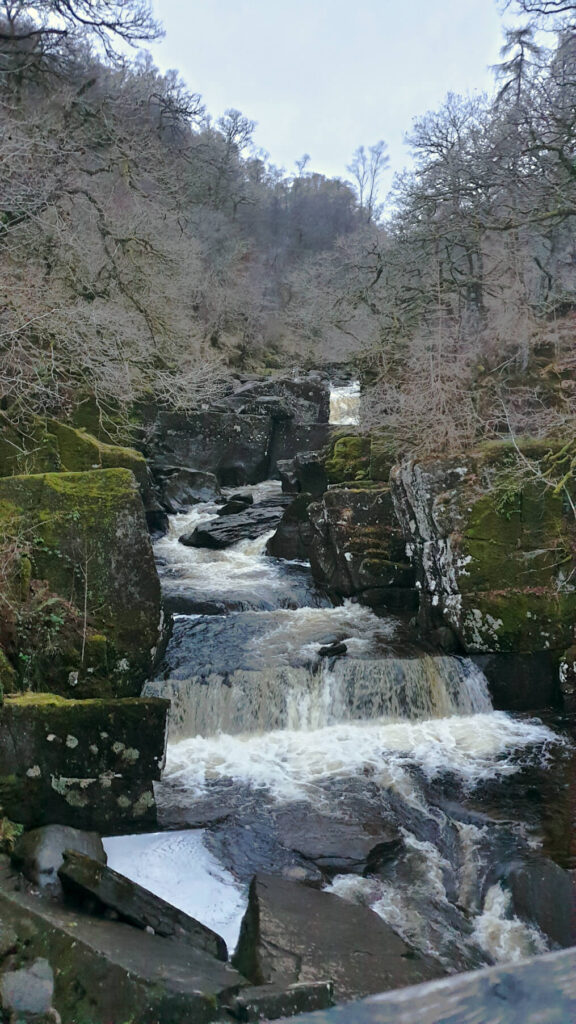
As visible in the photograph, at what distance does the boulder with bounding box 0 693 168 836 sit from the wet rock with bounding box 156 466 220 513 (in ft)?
35.7

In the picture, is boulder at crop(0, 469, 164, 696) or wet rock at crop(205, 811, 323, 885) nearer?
wet rock at crop(205, 811, 323, 885)

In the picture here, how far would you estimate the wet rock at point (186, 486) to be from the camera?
1580cm

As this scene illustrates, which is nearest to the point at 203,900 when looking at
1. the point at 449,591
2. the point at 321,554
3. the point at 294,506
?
the point at 449,591

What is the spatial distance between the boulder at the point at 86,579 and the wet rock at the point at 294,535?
5.68 m

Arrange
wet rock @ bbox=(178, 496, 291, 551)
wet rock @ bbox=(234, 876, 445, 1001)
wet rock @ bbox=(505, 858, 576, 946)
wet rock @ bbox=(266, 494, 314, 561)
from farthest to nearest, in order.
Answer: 1. wet rock @ bbox=(178, 496, 291, 551)
2. wet rock @ bbox=(266, 494, 314, 561)
3. wet rock @ bbox=(505, 858, 576, 946)
4. wet rock @ bbox=(234, 876, 445, 1001)

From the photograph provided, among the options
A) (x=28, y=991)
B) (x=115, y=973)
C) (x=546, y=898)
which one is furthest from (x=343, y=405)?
(x=28, y=991)

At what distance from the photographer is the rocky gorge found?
3.46m

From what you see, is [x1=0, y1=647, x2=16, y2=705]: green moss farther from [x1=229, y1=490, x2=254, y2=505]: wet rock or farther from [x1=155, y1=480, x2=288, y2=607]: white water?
[x1=229, y1=490, x2=254, y2=505]: wet rock

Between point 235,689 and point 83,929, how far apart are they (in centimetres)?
416

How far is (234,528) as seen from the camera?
13.4 meters

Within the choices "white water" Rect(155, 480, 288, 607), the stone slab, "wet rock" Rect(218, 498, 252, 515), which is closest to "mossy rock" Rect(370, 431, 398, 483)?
"white water" Rect(155, 480, 288, 607)

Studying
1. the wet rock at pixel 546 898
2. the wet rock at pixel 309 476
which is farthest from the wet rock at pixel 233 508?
the wet rock at pixel 546 898

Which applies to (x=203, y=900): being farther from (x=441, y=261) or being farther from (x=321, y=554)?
(x=441, y=261)

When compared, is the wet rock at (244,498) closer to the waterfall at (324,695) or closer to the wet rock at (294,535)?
the wet rock at (294,535)
